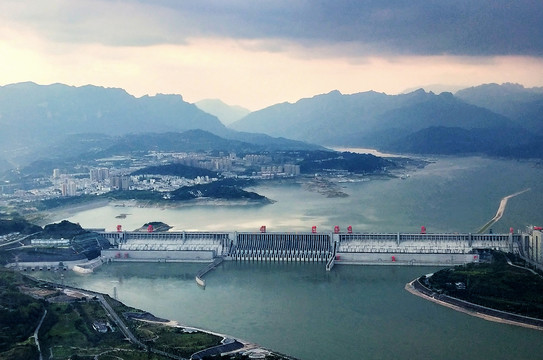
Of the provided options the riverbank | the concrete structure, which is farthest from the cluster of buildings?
the riverbank

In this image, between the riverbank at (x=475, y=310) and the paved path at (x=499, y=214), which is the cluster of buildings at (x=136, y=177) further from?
the riverbank at (x=475, y=310)

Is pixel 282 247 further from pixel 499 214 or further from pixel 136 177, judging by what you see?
pixel 136 177

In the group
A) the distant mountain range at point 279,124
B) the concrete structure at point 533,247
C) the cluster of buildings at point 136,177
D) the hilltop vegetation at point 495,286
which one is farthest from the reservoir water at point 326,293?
the distant mountain range at point 279,124

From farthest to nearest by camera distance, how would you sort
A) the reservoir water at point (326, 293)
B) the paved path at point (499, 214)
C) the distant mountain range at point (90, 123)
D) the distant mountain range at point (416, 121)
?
the distant mountain range at point (416, 121) → the distant mountain range at point (90, 123) → the paved path at point (499, 214) → the reservoir water at point (326, 293)

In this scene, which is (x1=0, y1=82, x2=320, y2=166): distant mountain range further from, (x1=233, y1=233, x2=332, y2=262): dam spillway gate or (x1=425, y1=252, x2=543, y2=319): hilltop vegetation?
(x1=425, y1=252, x2=543, y2=319): hilltop vegetation

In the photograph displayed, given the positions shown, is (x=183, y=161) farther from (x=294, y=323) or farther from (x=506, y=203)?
(x=294, y=323)

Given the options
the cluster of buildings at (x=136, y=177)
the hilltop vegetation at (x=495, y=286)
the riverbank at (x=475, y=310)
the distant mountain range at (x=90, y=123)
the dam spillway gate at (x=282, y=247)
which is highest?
the distant mountain range at (x=90, y=123)

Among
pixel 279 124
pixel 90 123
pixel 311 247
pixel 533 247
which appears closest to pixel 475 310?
pixel 533 247
